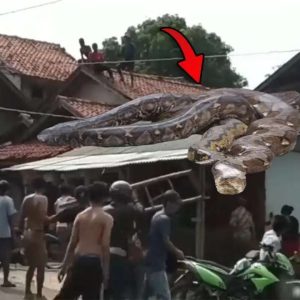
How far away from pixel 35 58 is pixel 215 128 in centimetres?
1574

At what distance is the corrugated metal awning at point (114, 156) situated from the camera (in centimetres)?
1333

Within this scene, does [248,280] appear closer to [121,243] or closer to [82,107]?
[121,243]

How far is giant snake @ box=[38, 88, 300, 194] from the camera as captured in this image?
39.9ft

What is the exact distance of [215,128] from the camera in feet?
45.4

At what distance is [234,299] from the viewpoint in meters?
8.62

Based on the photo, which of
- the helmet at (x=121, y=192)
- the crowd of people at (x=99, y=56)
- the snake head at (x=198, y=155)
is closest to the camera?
the helmet at (x=121, y=192)

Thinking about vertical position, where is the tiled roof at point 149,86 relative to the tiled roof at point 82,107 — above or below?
above

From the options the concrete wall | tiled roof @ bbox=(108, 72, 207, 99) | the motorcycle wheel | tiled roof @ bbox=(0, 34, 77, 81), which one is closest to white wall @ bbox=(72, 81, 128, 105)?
the concrete wall

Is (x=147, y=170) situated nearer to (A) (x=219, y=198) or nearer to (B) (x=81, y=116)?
(A) (x=219, y=198)

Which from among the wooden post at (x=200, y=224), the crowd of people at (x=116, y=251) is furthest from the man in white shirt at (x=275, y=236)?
the wooden post at (x=200, y=224)

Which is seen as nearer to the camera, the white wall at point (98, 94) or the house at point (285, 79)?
the house at point (285, 79)

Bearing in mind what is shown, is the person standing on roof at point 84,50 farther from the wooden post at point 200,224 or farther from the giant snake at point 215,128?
the wooden post at point 200,224

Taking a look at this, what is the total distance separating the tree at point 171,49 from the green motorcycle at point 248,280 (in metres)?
32.0

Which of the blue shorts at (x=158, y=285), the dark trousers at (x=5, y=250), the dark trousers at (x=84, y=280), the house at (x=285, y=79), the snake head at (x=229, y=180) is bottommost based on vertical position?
the dark trousers at (x=5, y=250)
